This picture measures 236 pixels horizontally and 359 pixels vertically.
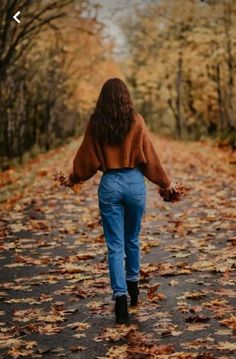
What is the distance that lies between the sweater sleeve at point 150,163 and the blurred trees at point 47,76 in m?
11.4

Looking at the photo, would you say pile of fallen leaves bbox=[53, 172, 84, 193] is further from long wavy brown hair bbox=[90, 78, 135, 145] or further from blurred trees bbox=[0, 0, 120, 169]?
blurred trees bbox=[0, 0, 120, 169]

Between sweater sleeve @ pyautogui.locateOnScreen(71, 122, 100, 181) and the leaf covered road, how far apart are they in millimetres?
1338

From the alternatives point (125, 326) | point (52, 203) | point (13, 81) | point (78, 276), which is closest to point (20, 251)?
point (78, 276)

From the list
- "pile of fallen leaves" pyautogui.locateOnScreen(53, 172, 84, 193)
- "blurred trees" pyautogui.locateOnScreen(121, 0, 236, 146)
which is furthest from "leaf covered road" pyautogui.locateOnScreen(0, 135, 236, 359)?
"blurred trees" pyautogui.locateOnScreen(121, 0, 236, 146)

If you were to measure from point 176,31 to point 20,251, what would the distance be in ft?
110

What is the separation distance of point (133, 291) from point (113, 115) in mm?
1694

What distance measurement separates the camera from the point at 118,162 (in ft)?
18.1

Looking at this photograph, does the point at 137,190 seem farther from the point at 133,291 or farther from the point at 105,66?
the point at 105,66

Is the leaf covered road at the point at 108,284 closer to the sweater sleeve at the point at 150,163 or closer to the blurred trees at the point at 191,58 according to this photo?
the sweater sleeve at the point at 150,163

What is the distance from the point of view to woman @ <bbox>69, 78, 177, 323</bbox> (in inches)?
218

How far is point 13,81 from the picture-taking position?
2647 centimetres

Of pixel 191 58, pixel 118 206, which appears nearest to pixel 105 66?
pixel 191 58

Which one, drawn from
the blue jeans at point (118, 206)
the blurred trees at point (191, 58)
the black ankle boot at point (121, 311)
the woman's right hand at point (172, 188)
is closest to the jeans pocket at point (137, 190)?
the blue jeans at point (118, 206)

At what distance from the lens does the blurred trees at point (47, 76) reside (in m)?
21.6
